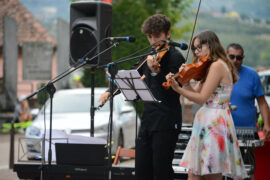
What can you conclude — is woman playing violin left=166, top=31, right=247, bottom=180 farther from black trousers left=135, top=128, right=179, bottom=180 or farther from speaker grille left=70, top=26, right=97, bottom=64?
speaker grille left=70, top=26, right=97, bottom=64

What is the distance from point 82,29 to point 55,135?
2010 millimetres

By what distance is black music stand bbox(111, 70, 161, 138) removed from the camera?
503 centimetres

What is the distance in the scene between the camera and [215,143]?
4.83 metres

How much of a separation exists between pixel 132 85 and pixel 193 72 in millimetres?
649

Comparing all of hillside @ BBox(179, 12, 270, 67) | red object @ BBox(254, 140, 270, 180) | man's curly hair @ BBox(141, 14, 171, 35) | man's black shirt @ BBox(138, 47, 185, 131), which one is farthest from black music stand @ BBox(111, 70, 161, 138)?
hillside @ BBox(179, 12, 270, 67)

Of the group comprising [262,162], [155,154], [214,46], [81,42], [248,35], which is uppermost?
[248,35]

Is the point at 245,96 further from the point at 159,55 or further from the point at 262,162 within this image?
the point at 159,55

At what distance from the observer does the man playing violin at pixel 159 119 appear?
506cm

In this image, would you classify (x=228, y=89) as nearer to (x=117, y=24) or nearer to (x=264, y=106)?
(x=264, y=106)

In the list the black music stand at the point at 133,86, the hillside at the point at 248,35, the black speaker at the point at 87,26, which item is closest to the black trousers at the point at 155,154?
the black music stand at the point at 133,86

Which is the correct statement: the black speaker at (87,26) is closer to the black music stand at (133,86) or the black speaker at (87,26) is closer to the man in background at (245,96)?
the man in background at (245,96)

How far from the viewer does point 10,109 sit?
22.5m

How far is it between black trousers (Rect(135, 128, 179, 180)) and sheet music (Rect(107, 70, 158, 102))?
0.34 meters

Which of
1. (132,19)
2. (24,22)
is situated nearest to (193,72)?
(132,19)
